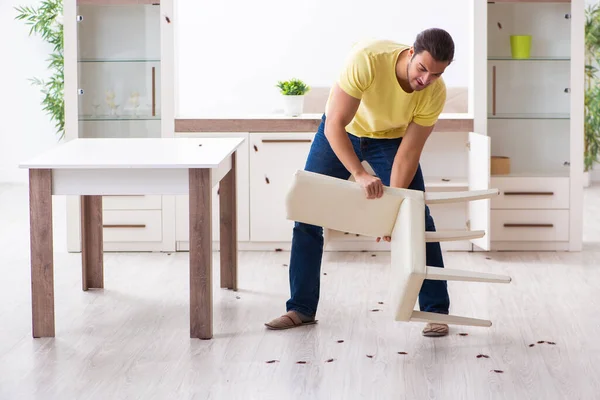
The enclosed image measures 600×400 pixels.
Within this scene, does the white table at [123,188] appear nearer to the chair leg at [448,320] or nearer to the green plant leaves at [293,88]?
the chair leg at [448,320]

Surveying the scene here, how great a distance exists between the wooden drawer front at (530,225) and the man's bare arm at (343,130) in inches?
76.0

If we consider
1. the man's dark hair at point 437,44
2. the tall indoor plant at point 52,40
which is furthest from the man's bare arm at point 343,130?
the tall indoor plant at point 52,40

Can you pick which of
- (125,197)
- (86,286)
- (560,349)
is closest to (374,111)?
(560,349)

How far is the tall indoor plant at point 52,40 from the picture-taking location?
711 centimetres

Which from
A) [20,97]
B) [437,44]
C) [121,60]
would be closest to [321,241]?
[437,44]

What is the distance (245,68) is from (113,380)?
3.87 meters

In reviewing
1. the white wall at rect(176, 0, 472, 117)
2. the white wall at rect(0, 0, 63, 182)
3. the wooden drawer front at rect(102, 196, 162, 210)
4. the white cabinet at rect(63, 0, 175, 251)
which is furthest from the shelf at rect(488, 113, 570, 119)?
the white wall at rect(0, 0, 63, 182)

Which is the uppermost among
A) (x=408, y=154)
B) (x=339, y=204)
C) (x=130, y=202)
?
(x=408, y=154)

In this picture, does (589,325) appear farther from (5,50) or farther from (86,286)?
(5,50)

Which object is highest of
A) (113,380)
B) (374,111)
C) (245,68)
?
(245,68)

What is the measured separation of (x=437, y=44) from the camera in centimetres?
287

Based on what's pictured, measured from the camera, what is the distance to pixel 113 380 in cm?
291

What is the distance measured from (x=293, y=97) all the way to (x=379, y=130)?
1.60 meters

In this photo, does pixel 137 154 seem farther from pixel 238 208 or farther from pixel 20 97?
pixel 20 97
